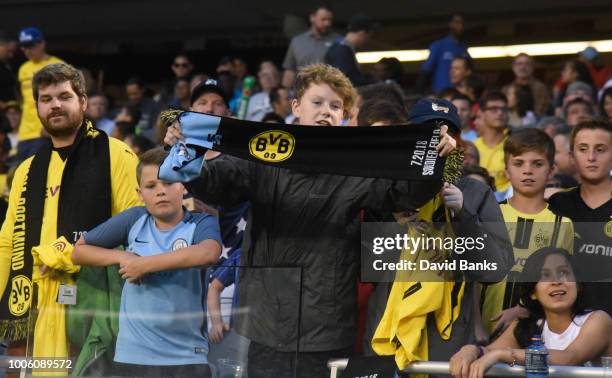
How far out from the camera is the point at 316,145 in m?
5.14

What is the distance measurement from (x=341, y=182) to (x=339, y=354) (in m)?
0.78

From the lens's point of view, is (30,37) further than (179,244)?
Yes

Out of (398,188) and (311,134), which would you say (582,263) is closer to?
(398,188)

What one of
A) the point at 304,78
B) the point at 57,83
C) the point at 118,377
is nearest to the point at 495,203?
the point at 304,78

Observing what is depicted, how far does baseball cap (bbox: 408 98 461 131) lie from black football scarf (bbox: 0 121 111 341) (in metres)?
1.98

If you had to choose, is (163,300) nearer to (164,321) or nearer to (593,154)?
(164,321)

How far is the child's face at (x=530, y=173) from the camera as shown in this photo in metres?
6.16

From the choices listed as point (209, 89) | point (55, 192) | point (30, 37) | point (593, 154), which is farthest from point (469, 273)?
point (30, 37)

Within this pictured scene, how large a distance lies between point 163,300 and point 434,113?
4.85 feet

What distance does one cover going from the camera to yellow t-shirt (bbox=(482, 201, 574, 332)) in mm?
5223

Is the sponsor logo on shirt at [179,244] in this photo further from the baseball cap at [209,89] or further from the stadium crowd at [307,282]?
the baseball cap at [209,89]

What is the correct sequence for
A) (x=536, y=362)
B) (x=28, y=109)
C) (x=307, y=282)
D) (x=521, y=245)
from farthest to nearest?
(x=28, y=109)
(x=521, y=245)
(x=307, y=282)
(x=536, y=362)

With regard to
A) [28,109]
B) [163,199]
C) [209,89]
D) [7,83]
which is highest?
[7,83]

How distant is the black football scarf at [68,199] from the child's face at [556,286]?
246 centimetres
